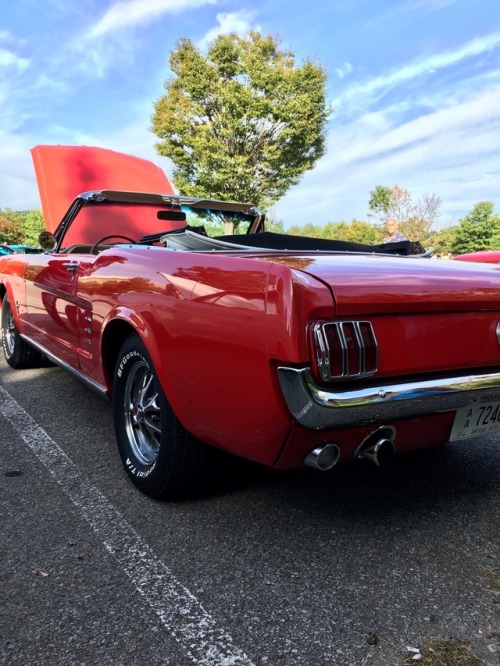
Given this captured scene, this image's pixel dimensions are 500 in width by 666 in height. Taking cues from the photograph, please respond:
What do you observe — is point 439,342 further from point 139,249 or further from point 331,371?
point 139,249

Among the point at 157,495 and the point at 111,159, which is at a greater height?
the point at 111,159

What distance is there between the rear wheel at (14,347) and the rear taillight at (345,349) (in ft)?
12.6

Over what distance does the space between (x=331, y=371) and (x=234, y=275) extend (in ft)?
1.53

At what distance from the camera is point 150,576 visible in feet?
5.89

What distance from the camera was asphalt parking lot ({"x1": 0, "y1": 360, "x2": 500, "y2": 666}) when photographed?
150 cm

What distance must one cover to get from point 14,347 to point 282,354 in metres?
4.05

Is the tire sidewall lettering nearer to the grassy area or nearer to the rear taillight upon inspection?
the rear taillight

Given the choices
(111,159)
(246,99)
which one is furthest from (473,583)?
(246,99)

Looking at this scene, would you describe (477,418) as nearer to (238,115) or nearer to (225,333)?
(225,333)

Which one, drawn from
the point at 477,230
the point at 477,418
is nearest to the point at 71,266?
the point at 477,418

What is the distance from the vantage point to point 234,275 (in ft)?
5.80

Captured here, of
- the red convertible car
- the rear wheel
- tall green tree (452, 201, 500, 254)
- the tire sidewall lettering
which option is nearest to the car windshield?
the red convertible car

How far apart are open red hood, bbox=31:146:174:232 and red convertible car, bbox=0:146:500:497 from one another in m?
5.02

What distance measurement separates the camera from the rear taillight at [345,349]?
1.57m
